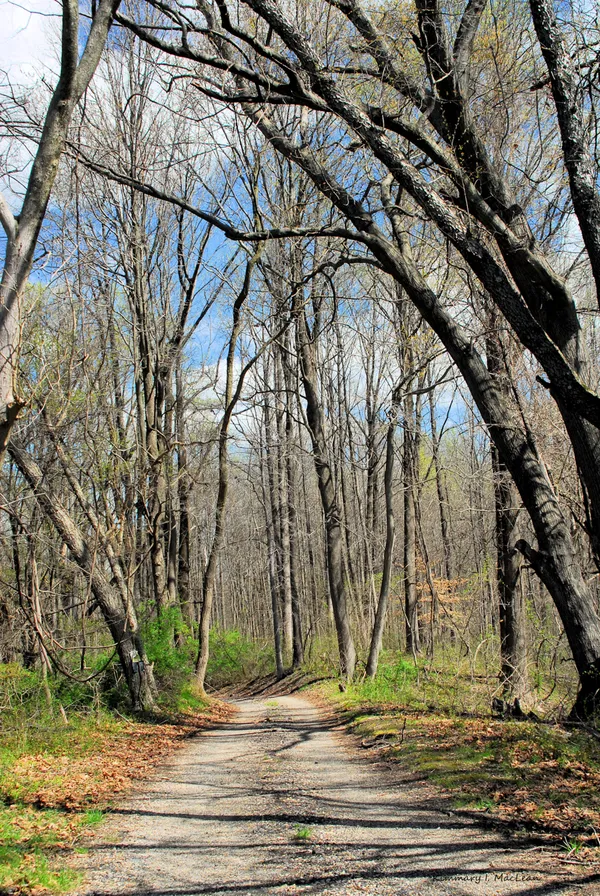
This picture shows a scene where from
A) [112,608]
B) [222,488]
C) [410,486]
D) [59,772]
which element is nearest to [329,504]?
[222,488]

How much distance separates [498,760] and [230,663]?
19896 millimetres

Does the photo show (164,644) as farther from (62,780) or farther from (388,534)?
(62,780)

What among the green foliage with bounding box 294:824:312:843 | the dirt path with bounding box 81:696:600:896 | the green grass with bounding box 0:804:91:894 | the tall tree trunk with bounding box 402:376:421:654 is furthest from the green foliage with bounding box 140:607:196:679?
the green foliage with bounding box 294:824:312:843

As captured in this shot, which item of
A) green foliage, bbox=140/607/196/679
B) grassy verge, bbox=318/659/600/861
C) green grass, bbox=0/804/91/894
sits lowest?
grassy verge, bbox=318/659/600/861

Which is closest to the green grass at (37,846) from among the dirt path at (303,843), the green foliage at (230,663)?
the dirt path at (303,843)

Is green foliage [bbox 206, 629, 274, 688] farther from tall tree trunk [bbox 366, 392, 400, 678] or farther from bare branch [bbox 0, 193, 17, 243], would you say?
bare branch [bbox 0, 193, 17, 243]

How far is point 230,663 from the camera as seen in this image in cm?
2398

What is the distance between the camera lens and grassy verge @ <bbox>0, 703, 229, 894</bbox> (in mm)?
3742

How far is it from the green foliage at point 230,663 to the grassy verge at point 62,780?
13.7 meters

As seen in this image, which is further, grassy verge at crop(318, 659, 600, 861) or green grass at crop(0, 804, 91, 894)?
grassy verge at crop(318, 659, 600, 861)

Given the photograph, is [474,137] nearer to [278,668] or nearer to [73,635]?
[73,635]

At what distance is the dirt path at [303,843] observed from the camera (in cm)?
328

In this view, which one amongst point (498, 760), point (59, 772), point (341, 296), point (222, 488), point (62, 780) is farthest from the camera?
point (222, 488)

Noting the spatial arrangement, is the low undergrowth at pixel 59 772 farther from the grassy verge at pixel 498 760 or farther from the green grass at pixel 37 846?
the grassy verge at pixel 498 760
